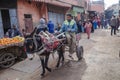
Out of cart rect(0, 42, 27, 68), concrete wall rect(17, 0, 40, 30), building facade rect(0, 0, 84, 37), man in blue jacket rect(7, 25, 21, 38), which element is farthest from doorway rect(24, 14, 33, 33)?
cart rect(0, 42, 27, 68)

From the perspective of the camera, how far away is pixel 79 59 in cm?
757

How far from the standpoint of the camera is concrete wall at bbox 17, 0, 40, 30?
1119cm

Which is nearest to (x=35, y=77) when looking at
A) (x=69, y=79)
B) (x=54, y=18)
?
(x=69, y=79)

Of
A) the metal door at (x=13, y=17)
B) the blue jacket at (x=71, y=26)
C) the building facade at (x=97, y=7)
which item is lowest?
the blue jacket at (x=71, y=26)

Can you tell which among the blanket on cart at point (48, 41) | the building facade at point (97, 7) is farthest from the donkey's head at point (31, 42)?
the building facade at point (97, 7)

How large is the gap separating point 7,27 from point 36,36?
20.5 feet

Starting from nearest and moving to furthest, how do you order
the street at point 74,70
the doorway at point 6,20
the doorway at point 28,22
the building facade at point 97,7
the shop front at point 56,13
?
1. the street at point 74,70
2. the doorway at point 6,20
3. the doorway at point 28,22
4. the shop front at point 56,13
5. the building facade at point 97,7

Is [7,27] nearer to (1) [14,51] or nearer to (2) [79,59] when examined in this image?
(1) [14,51]

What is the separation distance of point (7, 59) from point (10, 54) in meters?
0.24

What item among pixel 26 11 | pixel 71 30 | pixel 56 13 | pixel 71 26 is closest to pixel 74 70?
Answer: pixel 71 30

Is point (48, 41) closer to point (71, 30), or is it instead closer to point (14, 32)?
point (71, 30)

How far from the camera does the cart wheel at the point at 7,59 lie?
274 inches

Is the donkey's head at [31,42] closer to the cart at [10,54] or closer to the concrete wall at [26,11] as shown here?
the cart at [10,54]

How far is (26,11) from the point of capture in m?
12.0
